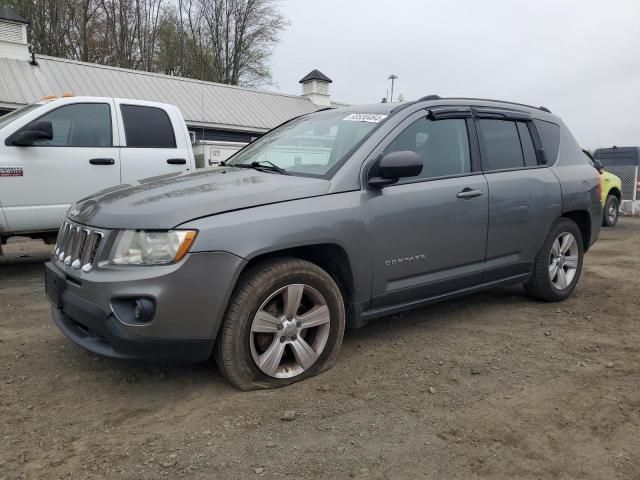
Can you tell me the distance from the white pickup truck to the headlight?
347 cm

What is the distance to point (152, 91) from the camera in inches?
706

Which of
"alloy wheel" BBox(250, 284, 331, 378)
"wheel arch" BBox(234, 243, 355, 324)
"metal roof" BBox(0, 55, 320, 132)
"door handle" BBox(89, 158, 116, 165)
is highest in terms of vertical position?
"metal roof" BBox(0, 55, 320, 132)

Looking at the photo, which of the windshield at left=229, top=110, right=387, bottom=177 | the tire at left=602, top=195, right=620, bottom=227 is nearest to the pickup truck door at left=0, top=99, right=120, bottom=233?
the windshield at left=229, top=110, right=387, bottom=177

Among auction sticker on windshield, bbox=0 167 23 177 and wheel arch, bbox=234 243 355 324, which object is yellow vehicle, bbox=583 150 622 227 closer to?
wheel arch, bbox=234 243 355 324

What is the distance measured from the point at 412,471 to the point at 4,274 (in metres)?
5.71

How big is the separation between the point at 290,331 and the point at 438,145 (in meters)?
1.83

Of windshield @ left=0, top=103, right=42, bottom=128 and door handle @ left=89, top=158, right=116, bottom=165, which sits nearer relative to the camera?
windshield @ left=0, top=103, right=42, bottom=128

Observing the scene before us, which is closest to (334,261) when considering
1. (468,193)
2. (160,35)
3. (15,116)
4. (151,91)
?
(468,193)

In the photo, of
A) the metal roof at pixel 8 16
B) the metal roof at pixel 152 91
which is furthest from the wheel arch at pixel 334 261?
the metal roof at pixel 8 16

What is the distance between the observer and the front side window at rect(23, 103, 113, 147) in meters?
5.74

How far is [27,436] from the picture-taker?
8.08 ft

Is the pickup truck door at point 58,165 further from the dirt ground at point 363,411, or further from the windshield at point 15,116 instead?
the dirt ground at point 363,411

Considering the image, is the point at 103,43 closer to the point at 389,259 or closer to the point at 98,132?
the point at 98,132

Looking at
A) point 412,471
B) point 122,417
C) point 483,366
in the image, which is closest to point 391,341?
point 483,366
